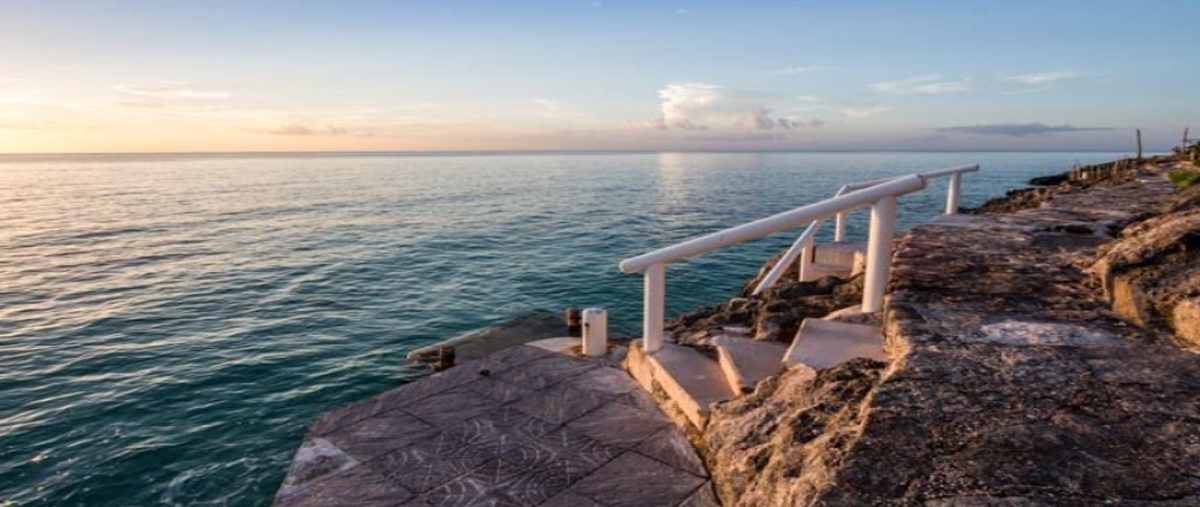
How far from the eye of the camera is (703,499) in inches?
144

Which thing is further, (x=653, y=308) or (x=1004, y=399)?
(x=653, y=308)

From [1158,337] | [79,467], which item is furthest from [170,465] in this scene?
[1158,337]

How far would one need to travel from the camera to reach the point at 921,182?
4.54 m

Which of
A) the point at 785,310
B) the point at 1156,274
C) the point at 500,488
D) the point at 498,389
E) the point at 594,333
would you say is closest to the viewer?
the point at 1156,274

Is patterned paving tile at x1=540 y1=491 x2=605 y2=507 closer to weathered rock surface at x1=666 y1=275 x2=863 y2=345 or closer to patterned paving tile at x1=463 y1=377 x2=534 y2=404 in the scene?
patterned paving tile at x1=463 y1=377 x2=534 y2=404

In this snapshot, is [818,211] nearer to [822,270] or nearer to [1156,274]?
[1156,274]

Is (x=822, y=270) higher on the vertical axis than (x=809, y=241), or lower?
lower

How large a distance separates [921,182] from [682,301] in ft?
35.0

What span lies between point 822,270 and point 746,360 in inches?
164

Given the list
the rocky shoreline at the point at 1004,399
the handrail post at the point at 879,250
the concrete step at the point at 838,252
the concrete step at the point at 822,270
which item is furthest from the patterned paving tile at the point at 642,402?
the concrete step at the point at 838,252

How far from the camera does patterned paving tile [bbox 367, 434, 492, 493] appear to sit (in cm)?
405

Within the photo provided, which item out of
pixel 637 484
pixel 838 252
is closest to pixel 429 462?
pixel 637 484

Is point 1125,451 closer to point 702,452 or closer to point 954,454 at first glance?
point 954,454

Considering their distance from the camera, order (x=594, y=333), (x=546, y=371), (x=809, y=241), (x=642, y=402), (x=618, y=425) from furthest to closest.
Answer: (x=809, y=241), (x=594, y=333), (x=546, y=371), (x=642, y=402), (x=618, y=425)
